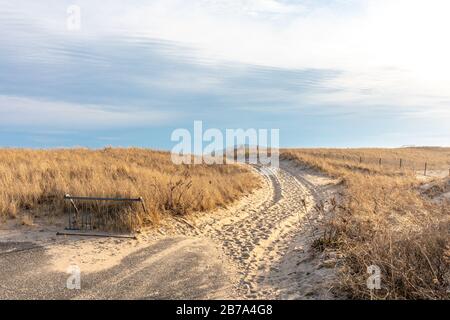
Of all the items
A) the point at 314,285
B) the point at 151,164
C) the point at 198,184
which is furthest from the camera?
the point at 151,164

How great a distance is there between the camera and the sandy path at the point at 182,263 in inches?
252

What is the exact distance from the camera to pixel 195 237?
10.3 meters

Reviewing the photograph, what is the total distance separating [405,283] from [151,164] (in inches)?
794

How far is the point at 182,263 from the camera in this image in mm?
7922

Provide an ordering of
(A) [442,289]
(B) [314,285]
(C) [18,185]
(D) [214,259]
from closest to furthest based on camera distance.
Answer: (A) [442,289] < (B) [314,285] < (D) [214,259] < (C) [18,185]

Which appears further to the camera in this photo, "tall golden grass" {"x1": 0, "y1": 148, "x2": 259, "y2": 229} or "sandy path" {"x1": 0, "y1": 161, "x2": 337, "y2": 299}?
"tall golden grass" {"x1": 0, "y1": 148, "x2": 259, "y2": 229}

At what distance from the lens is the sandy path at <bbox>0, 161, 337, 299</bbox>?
640cm

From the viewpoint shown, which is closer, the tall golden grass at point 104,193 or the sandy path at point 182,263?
the sandy path at point 182,263

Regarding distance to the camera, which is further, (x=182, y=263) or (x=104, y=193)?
(x=104, y=193)

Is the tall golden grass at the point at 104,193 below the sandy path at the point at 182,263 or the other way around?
the other way around

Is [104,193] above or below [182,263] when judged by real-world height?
above

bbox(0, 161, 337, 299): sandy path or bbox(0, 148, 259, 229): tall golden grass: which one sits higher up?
bbox(0, 148, 259, 229): tall golden grass
